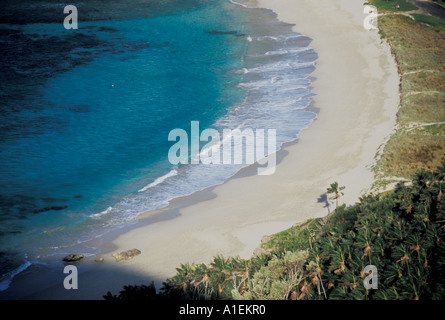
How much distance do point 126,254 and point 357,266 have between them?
552 inches

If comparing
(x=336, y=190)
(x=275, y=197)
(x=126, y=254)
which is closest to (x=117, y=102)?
(x=275, y=197)

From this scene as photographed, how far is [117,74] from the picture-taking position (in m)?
54.4

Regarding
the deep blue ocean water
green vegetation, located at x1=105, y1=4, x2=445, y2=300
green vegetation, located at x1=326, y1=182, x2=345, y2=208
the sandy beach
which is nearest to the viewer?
green vegetation, located at x1=105, y1=4, x2=445, y2=300

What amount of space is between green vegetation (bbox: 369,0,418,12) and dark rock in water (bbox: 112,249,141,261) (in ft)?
175

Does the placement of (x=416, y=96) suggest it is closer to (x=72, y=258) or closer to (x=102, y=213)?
(x=102, y=213)

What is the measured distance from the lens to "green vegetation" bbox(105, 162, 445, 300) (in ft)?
45.6

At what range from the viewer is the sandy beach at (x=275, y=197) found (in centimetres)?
2461

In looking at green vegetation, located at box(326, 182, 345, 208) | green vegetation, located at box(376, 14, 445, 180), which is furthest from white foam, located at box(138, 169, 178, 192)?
green vegetation, located at box(376, 14, 445, 180)

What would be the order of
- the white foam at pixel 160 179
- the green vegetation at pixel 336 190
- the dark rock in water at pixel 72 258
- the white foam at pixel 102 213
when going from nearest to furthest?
the dark rock in water at pixel 72 258 → the green vegetation at pixel 336 190 → the white foam at pixel 102 213 → the white foam at pixel 160 179

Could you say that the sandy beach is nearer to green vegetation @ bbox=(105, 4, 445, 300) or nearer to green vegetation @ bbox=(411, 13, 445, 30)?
green vegetation @ bbox=(105, 4, 445, 300)

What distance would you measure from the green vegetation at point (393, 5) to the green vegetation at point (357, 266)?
168ft

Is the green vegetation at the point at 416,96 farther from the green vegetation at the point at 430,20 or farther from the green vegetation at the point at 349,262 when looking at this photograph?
the green vegetation at the point at 349,262

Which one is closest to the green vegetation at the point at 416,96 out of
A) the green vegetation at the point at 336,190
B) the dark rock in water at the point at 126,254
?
the green vegetation at the point at 336,190
